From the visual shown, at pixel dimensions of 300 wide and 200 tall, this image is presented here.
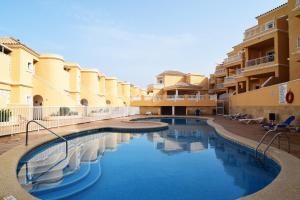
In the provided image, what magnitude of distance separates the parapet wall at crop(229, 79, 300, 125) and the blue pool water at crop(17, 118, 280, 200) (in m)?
5.04

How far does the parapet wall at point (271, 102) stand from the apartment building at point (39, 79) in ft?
57.6

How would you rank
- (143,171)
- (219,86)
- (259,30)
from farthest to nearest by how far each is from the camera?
(219,86)
(259,30)
(143,171)

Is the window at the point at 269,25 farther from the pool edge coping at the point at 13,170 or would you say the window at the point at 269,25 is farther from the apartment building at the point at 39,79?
the pool edge coping at the point at 13,170

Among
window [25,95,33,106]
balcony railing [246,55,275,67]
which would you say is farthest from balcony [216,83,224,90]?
window [25,95,33,106]

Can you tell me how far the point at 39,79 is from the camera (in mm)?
21234

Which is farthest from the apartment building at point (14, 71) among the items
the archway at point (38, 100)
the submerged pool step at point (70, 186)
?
the submerged pool step at point (70, 186)

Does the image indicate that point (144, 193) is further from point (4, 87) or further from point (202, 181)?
point (4, 87)

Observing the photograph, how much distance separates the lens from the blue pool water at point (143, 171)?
5586 mm

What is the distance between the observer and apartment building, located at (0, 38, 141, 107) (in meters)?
17.2

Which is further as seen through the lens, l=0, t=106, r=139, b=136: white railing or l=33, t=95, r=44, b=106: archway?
l=33, t=95, r=44, b=106: archway

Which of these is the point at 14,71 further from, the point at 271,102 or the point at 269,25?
the point at 269,25

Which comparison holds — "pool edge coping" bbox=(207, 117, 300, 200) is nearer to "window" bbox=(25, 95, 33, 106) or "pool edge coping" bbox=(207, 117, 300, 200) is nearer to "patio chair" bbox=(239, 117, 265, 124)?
"patio chair" bbox=(239, 117, 265, 124)

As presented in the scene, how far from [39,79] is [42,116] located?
29.4 ft

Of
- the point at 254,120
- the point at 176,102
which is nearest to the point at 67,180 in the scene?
the point at 254,120
